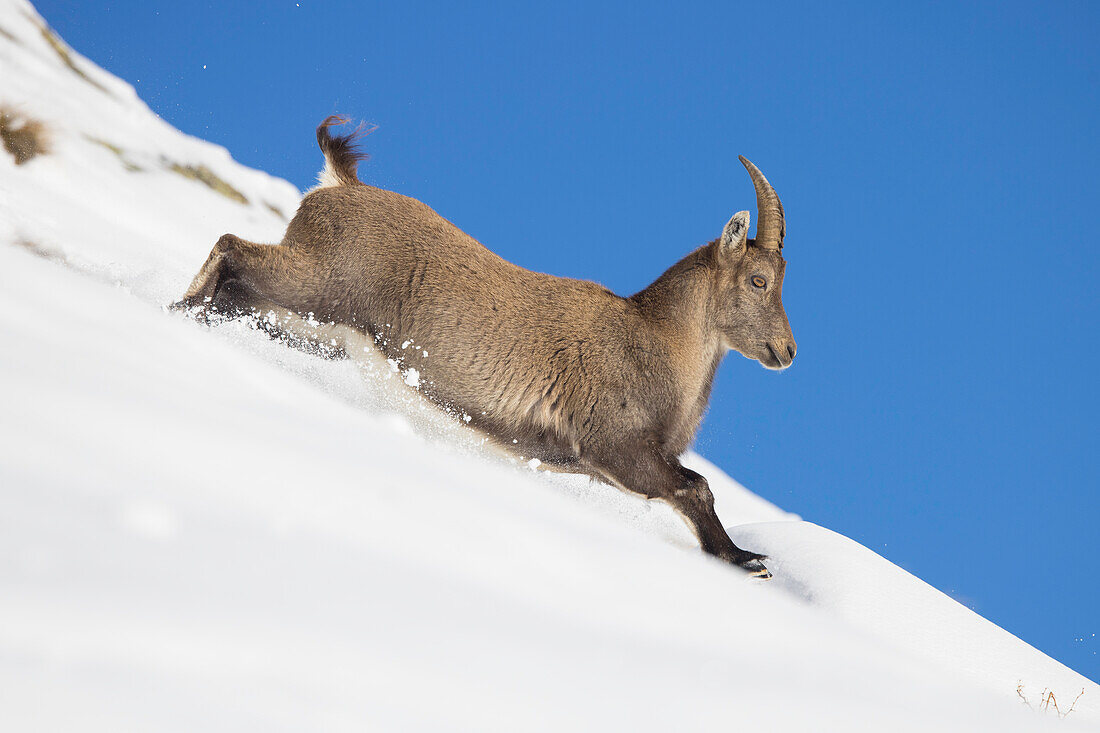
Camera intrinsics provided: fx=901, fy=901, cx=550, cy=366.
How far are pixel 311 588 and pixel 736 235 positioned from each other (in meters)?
4.76

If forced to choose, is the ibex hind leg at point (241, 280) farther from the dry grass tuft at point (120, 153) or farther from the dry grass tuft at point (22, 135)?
the dry grass tuft at point (120, 153)

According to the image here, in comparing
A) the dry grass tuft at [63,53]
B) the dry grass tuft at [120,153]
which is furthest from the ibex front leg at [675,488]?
the dry grass tuft at [63,53]

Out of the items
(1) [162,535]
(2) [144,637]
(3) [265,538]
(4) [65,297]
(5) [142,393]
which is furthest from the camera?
(4) [65,297]

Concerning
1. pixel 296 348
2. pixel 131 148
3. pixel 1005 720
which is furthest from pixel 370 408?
pixel 131 148

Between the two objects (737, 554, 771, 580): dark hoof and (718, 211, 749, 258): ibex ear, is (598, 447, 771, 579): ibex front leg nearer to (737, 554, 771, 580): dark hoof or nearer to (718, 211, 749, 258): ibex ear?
(737, 554, 771, 580): dark hoof

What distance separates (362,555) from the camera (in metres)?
2.31

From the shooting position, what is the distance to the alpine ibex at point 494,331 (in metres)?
5.58

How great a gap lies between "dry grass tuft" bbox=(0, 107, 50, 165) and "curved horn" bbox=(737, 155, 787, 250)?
1103 centimetres

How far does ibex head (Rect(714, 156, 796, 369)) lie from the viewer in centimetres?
621

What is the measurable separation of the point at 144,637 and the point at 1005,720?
2.84 m

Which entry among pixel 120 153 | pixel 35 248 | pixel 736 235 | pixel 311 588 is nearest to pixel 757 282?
pixel 736 235

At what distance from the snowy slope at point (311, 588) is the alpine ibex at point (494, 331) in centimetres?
144

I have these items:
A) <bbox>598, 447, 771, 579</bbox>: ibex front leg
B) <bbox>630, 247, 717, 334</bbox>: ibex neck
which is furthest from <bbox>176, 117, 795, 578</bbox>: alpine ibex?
<bbox>630, 247, 717, 334</bbox>: ibex neck

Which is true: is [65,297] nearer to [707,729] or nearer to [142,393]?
[142,393]
